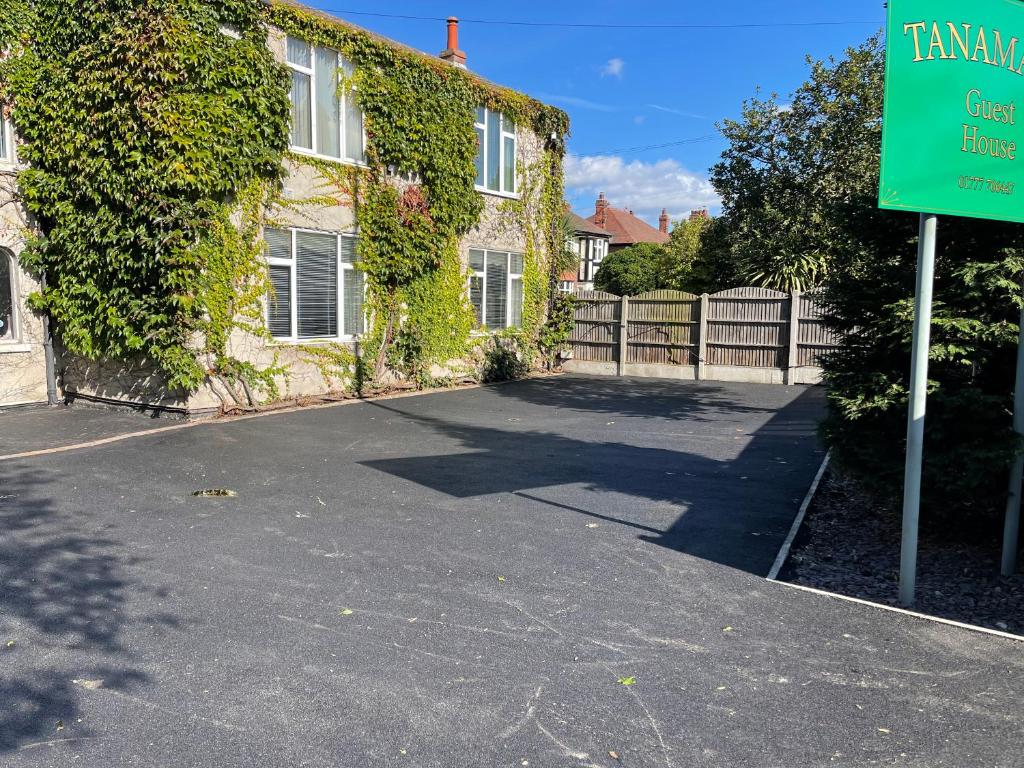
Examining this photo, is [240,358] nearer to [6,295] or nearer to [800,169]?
[6,295]

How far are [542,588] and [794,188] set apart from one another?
2158cm

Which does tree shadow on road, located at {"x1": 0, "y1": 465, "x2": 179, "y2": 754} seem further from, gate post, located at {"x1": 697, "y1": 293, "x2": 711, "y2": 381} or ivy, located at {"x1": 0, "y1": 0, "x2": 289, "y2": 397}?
gate post, located at {"x1": 697, "y1": 293, "x2": 711, "y2": 381}

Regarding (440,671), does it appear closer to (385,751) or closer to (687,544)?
(385,751)

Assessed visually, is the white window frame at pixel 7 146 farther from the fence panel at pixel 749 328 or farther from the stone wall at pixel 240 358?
the fence panel at pixel 749 328

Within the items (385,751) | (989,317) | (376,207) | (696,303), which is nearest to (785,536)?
(989,317)

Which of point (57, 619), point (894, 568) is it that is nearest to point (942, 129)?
point (894, 568)

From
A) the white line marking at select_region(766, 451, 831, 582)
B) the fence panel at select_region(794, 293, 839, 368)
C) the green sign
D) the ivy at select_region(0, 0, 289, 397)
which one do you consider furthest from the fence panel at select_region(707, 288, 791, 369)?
the green sign

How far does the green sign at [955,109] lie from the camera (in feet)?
14.4

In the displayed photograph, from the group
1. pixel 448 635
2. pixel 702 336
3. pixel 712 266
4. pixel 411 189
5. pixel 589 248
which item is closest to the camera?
pixel 448 635

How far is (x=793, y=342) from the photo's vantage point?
1719 cm

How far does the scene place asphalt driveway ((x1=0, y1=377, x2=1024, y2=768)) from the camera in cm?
317

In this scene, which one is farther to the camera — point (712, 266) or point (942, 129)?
point (712, 266)

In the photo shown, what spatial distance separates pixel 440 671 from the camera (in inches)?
148

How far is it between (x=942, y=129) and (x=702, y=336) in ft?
45.8
